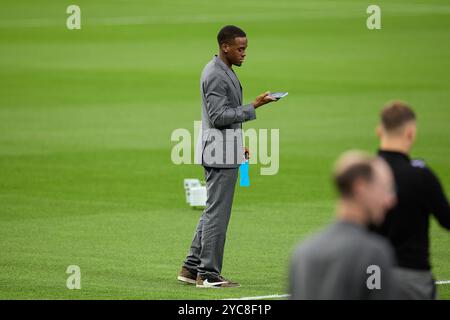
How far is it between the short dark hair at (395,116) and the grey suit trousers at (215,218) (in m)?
4.11

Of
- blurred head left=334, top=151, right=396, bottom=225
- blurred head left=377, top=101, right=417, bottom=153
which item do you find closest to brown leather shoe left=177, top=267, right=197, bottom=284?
blurred head left=377, top=101, right=417, bottom=153

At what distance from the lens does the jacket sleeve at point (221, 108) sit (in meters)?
12.0

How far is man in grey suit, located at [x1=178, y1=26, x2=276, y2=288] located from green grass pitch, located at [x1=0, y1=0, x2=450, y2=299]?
1.28 feet

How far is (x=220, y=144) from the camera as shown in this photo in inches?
479

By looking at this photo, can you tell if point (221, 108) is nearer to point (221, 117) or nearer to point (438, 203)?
point (221, 117)

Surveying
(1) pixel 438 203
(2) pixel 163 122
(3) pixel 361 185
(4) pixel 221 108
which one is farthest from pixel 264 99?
(2) pixel 163 122

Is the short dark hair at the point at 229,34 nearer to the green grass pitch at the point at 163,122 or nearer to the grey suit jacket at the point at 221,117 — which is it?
the grey suit jacket at the point at 221,117

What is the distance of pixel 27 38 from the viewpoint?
47.3 meters

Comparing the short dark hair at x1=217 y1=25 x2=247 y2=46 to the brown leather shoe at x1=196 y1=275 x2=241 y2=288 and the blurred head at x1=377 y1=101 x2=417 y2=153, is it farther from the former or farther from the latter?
the blurred head at x1=377 y1=101 x2=417 y2=153

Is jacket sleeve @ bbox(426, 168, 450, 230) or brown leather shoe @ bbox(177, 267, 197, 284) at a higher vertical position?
jacket sleeve @ bbox(426, 168, 450, 230)

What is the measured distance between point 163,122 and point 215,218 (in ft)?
54.3

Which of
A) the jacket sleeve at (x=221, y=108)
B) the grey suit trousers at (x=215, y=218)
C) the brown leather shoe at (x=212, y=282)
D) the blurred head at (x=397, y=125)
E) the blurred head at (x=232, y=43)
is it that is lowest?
the brown leather shoe at (x=212, y=282)

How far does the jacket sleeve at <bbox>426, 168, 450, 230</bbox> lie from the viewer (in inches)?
319

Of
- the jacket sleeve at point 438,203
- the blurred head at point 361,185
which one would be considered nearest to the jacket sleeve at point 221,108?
the jacket sleeve at point 438,203
